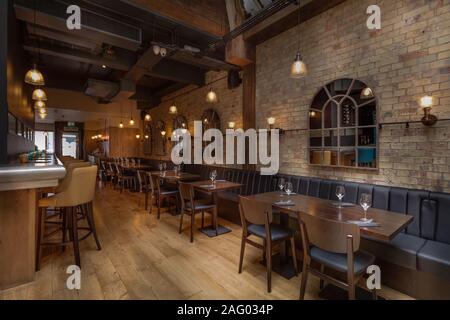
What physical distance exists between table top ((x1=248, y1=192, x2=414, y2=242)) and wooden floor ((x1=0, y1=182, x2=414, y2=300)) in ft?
2.47

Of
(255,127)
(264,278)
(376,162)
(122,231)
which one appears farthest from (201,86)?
(264,278)

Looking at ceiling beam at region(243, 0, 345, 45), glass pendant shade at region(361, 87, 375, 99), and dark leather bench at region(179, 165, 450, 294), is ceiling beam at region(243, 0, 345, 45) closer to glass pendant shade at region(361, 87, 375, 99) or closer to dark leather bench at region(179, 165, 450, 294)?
glass pendant shade at region(361, 87, 375, 99)

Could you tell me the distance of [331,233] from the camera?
65.6 inches

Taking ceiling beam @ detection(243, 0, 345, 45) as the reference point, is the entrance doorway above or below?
below

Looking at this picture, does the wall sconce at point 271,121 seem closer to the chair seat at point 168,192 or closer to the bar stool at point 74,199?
the chair seat at point 168,192

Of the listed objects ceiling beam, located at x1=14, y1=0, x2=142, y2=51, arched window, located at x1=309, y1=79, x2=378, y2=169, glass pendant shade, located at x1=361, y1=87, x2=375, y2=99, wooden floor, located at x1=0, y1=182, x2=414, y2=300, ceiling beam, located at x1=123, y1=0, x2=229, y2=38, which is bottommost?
wooden floor, located at x1=0, y1=182, x2=414, y2=300

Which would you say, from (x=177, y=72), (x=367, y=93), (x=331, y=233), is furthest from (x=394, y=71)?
(x=177, y=72)

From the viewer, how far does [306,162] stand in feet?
12.9

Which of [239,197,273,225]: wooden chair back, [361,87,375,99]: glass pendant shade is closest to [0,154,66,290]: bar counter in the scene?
[239,197,273,225]: wooden chair back

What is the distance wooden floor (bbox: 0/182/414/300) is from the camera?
2143mm

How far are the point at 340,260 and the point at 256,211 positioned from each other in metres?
0.82

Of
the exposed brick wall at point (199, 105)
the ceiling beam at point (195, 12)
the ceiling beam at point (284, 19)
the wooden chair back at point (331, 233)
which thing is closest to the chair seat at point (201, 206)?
the wooden chair back at point (331, 233)
